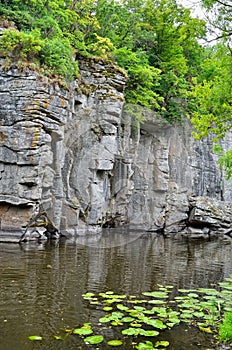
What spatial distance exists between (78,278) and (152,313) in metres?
3.98

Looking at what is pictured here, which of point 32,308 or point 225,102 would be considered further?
point 225,102

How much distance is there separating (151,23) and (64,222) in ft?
61.0

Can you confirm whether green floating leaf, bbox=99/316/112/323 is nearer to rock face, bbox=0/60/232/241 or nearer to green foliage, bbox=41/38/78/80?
rock face, bbox=0/60/232/241

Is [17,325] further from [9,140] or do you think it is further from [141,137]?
[141,137]

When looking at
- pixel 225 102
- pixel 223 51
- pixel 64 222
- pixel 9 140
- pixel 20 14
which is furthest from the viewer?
pixel 64 222

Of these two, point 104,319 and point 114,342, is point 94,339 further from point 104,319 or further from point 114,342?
point 104,319

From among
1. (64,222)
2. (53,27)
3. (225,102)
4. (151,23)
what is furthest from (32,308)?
(151,23)

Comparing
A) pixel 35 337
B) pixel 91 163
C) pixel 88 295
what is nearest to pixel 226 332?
pixel 35 337

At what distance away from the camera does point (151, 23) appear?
31.5 metres

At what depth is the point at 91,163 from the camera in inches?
924

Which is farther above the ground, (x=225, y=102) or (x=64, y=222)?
(x=225, y=102)

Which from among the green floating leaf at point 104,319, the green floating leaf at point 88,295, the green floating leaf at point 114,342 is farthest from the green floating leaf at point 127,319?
the green floating leaf at point 88,295

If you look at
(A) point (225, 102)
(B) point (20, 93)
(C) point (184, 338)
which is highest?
(B) point (20, 93)

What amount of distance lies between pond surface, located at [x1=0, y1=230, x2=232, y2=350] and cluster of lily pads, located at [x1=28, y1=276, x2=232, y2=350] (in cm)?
22
